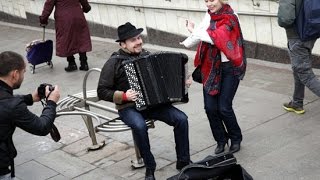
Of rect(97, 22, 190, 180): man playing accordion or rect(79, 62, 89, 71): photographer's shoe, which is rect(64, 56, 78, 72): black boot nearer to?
rect(79, 62, 89, 71): photographer's shoe

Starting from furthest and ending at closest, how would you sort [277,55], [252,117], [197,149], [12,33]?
[12,33] < [277,55] < [252,117] < [197,149]

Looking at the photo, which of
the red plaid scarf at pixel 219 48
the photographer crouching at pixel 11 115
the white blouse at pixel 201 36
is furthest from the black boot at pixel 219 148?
the photographer crouching at pixel 11 115

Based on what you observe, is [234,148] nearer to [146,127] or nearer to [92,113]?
[146,127]

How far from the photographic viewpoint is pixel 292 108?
6109 mm

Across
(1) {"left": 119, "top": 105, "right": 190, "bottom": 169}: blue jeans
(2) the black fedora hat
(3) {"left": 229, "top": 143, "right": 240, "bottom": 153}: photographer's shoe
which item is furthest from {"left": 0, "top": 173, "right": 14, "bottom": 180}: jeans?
(3) {"left": 229, "top": 143, "right": 240, "bottom": 153}: photographer's shoe

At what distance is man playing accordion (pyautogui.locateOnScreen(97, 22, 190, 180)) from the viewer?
4.84 meters

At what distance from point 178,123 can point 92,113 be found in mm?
953

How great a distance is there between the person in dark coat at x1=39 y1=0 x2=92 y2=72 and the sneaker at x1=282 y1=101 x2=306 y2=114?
13.0 ft

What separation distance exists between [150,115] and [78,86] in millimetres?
3585

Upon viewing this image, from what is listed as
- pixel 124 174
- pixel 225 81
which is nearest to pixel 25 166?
pixel 124 174

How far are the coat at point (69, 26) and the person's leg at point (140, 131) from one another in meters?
4.33

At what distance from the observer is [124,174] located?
5.20 meters

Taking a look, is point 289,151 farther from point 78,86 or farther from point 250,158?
point 78,86

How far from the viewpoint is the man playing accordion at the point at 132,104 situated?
484cm
